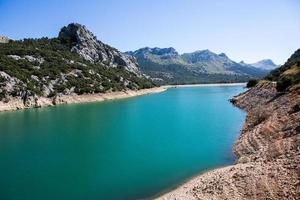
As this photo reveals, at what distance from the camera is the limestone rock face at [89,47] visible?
175m

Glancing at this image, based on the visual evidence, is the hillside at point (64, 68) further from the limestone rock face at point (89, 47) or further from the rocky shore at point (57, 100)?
the rocky shore at point (57, 100)

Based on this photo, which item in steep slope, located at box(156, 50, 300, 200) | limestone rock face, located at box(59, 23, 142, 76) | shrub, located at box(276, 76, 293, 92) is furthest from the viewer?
limestone rock face, located at box(59, 23, 142, 76)

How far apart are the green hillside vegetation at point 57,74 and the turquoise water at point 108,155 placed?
4365 centimetres

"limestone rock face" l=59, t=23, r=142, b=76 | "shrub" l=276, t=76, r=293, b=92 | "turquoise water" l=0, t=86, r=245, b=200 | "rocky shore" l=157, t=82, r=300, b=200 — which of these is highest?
"limestone rock face" l=59, t=23, r=142, b=76

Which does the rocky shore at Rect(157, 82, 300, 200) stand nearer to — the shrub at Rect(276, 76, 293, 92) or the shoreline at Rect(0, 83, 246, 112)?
the shrub at Rect(276, 76, 293, 92)

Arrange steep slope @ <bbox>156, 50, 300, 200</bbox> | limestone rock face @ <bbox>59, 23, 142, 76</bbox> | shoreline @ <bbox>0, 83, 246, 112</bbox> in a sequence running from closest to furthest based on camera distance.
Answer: steep slope @ <bbox>156, 50, 300, 200</bbox>
shoreline @ <bbox>0, 83, 246, 112</bbox>
limestone rock face @ <bbox>59, 23, 142, 76</bbox>

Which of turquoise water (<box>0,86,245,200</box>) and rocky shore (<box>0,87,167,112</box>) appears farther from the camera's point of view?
rocky shore (<box>0,87,167,112</box>)

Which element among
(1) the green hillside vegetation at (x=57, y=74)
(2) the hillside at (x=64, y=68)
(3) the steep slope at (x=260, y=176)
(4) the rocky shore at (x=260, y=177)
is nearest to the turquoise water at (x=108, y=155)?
(4) the rocky shore at (x=260, y=177)

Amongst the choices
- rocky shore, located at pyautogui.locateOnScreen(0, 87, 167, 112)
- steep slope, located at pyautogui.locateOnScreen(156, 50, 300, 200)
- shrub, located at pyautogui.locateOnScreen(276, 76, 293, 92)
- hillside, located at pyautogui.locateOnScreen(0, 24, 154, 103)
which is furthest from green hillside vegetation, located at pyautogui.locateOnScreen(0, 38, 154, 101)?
steep slope, located at pyautogui.locateOnScreen(156, 50, 300, 200)

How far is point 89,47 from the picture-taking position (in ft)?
589

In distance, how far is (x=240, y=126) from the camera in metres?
56.3

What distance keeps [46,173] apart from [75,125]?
3116 centimetres

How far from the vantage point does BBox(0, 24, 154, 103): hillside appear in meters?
106

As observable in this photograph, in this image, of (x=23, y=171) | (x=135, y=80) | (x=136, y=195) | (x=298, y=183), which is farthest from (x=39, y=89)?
(x=298, y=183)
